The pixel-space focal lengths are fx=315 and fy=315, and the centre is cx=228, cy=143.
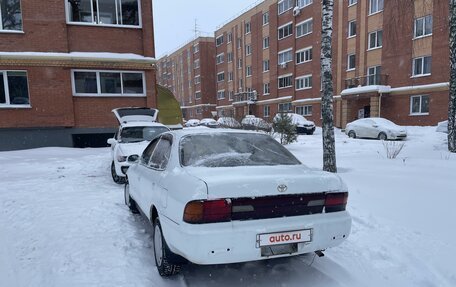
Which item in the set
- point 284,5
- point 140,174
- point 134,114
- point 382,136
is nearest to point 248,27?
point 284,5

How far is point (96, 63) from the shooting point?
1361 cm

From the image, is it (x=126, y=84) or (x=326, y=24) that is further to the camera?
(x=126, y=84)

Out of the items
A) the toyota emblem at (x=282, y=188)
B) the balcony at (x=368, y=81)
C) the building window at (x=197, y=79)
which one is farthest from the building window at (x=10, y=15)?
the building window at (x=197, y=79)

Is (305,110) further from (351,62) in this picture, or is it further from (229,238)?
(229,238)

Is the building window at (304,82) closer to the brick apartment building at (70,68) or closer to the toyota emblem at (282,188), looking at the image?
the brick apartment building at (70,68)

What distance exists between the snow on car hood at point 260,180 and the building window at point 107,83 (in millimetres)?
12615

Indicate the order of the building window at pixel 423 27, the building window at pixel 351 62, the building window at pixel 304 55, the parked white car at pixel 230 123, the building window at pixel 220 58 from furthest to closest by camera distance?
1. the building window at pixel 220 58
2. the building window at pixel 304 55
3. the building window at pixel 351 62
4. the building window at pixel 423 27
5. the parked white car at pixel 230 123

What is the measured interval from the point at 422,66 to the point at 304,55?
13043 mm

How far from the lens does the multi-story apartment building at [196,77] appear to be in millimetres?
60062

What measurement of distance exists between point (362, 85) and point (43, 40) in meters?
23.6

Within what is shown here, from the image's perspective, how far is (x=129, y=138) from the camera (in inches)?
320

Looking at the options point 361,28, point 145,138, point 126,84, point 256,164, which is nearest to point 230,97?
point 361,28

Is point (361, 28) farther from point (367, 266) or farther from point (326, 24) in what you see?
point (367, 266)

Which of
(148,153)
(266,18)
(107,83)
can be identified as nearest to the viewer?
(148,153)
